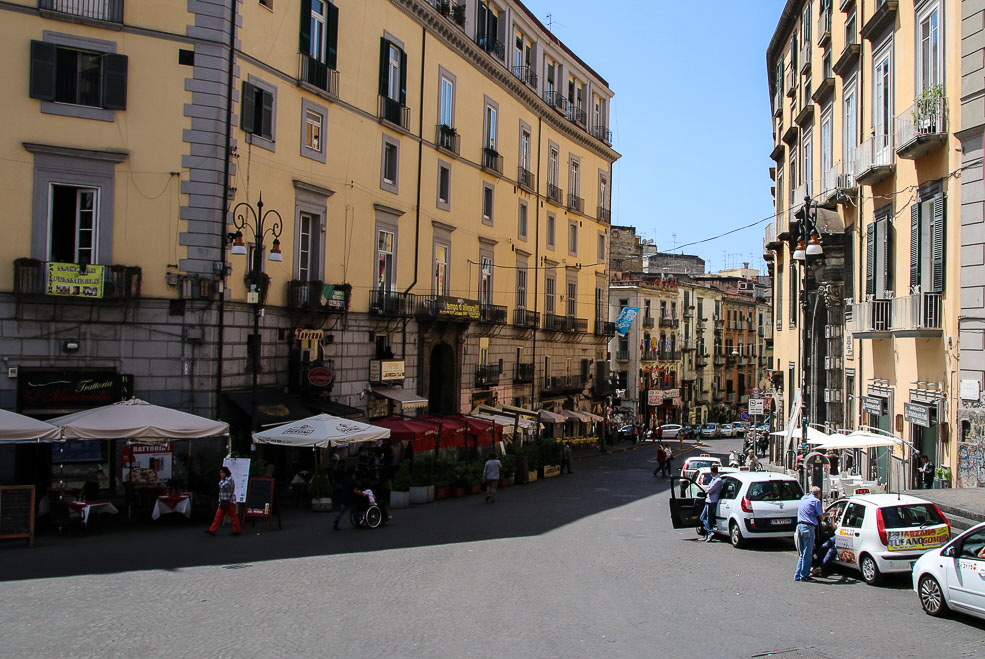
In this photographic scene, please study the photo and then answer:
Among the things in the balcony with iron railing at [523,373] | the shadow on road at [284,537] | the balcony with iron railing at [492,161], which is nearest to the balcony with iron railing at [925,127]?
the shadow on road at [284,537]

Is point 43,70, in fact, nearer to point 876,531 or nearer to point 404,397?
point 404,397

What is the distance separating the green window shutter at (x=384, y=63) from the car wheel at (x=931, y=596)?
986 inches

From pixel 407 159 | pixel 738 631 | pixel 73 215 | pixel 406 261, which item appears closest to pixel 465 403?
pixel 406 261

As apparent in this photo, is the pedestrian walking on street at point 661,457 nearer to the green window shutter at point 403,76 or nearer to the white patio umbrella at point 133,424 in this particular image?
the green window shutter at point 403,76

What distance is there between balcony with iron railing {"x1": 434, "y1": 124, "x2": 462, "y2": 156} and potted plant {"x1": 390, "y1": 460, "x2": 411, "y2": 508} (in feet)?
47.6

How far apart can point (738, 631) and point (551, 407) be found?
39318 mm

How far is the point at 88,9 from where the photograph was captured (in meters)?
22.4

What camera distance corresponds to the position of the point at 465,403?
39375mm

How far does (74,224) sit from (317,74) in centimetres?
925

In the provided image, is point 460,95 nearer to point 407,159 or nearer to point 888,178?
point 407,159

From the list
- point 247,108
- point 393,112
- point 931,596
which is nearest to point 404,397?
point 393,112

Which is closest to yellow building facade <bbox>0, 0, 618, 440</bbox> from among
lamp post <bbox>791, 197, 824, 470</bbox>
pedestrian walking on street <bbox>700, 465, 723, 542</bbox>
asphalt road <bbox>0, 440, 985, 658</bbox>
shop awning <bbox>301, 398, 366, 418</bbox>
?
shop awning <bbox>301, 398, 366, 418</bbox>

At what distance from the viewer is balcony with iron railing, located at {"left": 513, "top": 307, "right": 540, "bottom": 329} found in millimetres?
45000

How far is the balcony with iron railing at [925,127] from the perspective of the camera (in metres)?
19.2
